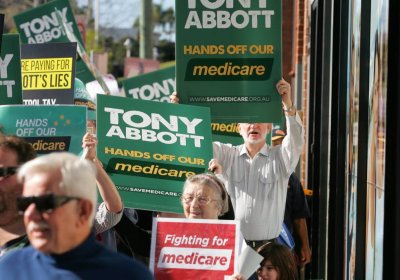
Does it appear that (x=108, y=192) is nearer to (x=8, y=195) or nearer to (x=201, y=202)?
(x=201, y=202)

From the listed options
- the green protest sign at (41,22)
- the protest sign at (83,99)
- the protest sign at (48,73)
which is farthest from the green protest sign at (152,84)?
the protest sign at (48,73)

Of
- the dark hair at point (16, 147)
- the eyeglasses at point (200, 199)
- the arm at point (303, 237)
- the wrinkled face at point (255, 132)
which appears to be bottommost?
the arm at point (303, 237)

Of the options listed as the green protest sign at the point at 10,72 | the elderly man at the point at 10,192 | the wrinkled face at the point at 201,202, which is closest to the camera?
the elderly man at the point at 10,192

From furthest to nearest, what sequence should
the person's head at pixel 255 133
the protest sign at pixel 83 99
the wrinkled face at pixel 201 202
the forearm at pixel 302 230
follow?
the protest sign at pixel 83 99 → the forearm at pixel 302 230 → the person's head at pixel 255 133 → the wrinkled face at pixel 201 202

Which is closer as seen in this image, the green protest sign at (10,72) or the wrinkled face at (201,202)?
the wrinkled face at (201,202)

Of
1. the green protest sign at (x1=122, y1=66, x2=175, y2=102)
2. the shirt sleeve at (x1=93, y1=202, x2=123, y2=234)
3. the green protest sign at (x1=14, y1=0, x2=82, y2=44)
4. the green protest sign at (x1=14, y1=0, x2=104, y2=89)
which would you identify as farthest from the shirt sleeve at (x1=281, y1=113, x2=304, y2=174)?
the green protest sign at (x1=122, y1=66, x2=175, y2=102)

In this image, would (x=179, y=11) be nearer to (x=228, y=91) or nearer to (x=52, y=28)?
(x=228, y=91)

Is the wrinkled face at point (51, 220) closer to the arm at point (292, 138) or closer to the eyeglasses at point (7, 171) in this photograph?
the eyeglasses at point (7, 171)

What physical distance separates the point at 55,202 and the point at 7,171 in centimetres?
145

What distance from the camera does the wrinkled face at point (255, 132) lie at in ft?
29.6

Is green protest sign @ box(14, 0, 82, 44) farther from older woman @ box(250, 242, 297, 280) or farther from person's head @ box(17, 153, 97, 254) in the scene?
person's head @ box(17, 153, 97, 254)

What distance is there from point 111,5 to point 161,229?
56241 millimetres

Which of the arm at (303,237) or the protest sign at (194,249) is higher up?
the protest sign at (194,249)

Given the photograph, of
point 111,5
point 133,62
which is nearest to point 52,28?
point 133,62
